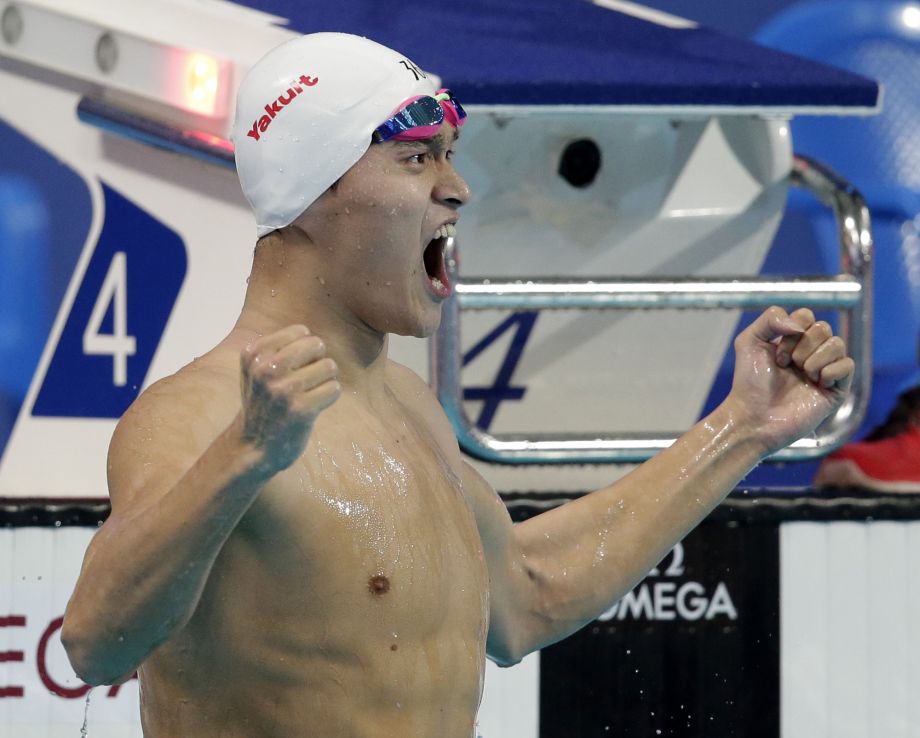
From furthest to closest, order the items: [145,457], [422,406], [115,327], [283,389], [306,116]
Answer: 1. [115,327]
2. [422,406]
3. [306,116]
4. [145,457]
5. [283,389]

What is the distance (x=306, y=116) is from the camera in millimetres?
2174

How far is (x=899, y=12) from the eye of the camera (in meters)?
6.91

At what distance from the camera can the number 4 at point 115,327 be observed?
4148 millimetres

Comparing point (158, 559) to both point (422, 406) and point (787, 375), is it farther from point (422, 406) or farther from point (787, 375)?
point (787, 375)

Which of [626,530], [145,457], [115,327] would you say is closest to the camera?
[145,457]

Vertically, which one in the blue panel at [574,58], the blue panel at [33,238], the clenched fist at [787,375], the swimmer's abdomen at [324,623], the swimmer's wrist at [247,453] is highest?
the blue panel at [574,58]

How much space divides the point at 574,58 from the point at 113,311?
1.38 metres

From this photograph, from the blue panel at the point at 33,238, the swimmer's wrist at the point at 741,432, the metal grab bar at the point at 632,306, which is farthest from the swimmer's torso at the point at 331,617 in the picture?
the blue panel at the point at 33,238

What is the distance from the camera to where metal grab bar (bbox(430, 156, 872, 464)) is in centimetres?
380

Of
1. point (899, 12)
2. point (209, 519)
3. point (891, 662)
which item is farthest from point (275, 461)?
point (899, 12)

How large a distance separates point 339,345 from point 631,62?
2.31 metres

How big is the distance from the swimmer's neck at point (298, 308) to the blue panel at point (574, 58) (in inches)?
72.7

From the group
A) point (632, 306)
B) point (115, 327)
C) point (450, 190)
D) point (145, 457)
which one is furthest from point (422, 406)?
point (115, 327)

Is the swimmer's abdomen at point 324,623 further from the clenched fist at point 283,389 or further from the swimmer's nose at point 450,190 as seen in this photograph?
the swimmer's nose at point 450,190
